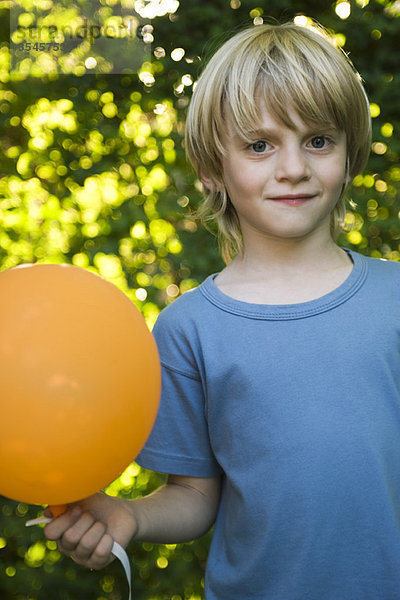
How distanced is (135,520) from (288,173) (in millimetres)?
745

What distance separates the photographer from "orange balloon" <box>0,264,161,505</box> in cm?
109

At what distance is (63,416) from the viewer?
3.60 ft

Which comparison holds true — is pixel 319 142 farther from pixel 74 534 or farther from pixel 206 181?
pixel 74 534

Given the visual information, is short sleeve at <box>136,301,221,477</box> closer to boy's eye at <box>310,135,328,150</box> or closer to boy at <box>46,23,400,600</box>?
boy at <box>46,23,400,600</box>

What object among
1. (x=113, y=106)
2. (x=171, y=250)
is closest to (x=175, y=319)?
(x=171, y=250)

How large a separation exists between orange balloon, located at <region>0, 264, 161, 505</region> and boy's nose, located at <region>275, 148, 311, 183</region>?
0.47m

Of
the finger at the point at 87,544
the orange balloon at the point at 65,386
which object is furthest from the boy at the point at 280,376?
the orange balloon at the point at 65,386

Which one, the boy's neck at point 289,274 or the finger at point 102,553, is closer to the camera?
the finger at point 102,553

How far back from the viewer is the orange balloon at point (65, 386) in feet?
3.57

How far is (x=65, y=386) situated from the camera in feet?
3.59

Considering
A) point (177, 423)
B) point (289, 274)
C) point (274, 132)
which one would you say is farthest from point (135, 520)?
point (274, 132)

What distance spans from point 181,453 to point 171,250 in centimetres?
132

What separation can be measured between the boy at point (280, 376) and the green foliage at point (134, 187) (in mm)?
1109

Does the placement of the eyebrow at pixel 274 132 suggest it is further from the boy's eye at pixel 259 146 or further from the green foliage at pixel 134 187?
the green foliage at pixel 134 187
